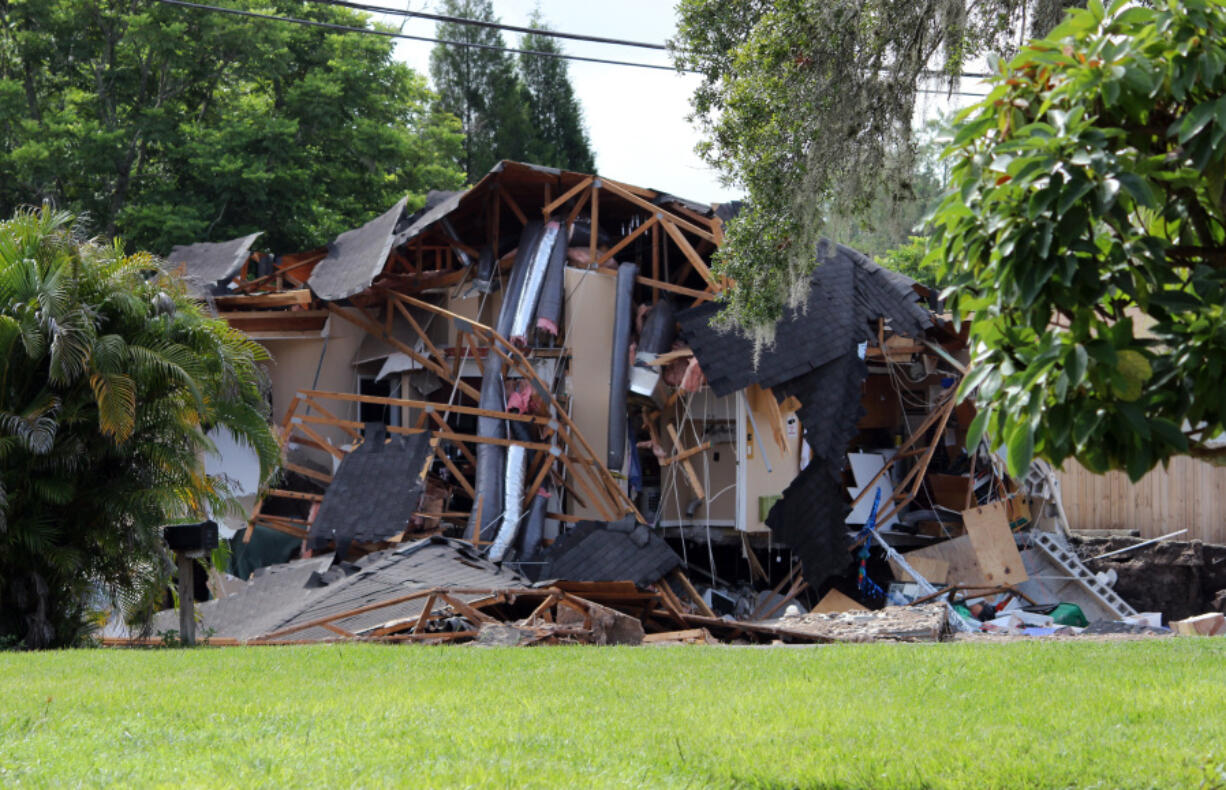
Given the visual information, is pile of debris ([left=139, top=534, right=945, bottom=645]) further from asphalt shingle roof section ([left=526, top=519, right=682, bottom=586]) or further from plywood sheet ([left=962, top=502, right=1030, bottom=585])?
plywood sheet ([left=962, top=502, right=1030, bottom=585])

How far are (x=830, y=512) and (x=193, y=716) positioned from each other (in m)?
14.0

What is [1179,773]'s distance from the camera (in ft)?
20.0

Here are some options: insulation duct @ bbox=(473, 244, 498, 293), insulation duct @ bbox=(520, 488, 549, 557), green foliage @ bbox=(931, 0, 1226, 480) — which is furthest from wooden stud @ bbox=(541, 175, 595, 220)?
green foliage @ bbox=(931, 0, 1226, 480)

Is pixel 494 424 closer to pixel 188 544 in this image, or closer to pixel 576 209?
pixel 576 209

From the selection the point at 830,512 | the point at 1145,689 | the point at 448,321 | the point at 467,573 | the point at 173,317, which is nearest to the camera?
the point at 1145,689

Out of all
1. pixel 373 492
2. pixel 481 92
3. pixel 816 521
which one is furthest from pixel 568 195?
pixel 481 92

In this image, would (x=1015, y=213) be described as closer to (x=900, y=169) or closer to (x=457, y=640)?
(x=900, y=169)

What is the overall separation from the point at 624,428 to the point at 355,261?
6196mm

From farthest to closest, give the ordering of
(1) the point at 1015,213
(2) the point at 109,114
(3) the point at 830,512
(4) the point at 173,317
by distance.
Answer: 1. (2) the point at 109,114
2. (3) the point at 830,512
3. (4) the point at 173,317
4. (1) the point at 1015,213

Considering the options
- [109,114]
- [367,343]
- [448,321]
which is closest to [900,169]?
[448,321]

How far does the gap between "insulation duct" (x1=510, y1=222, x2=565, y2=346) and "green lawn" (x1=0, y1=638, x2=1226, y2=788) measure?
35.6 ft

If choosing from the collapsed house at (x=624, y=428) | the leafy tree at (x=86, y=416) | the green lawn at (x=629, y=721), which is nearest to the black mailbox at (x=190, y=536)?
the leafy tree at (x=86, y=416)

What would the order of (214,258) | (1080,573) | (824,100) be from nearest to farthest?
1. (824,100)
2. (1080,573)
3. (214,258)

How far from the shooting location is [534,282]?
21391 millimetres
